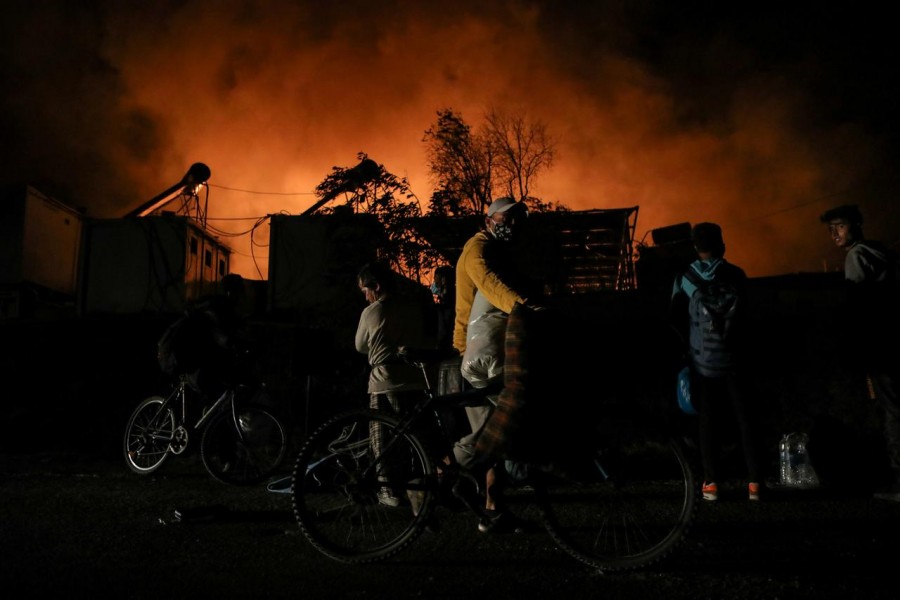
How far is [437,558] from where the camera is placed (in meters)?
3.57

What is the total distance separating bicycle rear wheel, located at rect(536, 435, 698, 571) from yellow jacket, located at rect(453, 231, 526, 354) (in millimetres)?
894

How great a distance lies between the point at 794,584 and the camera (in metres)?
2.99

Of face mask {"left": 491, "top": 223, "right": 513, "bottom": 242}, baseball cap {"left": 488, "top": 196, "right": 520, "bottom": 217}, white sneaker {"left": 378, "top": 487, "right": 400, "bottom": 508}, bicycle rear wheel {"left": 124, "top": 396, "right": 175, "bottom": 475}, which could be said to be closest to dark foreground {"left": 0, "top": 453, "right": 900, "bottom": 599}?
white sneaker {"left": 378, "top": 487, "right": 400, "bottom": 508}

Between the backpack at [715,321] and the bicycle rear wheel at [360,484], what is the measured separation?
2.30 m

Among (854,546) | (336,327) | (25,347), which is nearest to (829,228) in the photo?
(854,546)

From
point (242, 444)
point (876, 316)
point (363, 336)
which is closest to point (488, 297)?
point (363, 336)

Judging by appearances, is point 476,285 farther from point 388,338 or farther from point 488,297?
point 388,338

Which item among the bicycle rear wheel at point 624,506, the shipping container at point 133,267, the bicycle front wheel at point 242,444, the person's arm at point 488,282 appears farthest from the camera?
the shipping container at point 133,267

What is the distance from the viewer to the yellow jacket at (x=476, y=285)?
3602mm

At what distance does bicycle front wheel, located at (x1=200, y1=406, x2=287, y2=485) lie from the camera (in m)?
6.04

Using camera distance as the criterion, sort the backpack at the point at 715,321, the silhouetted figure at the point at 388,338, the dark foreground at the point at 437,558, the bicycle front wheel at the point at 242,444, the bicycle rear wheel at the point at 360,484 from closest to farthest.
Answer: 1. the dark foreground at the point at 437,558
2. the bicycle rear wheel at the point at 360,484
3. the backpack at the point at 715,321
4. the silhouetted figure at the point at 388,338
5. the bicycle front wheel at the point at 242,444

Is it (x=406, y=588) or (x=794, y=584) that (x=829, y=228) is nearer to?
(x=794, y=584)

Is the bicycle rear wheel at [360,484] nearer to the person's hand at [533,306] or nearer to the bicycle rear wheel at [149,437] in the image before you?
the person's hand at [533,306]

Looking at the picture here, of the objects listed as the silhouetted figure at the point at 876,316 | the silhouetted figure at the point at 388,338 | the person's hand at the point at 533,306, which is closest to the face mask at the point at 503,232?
the person's hand at the point at 533,306
